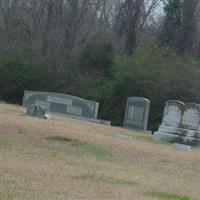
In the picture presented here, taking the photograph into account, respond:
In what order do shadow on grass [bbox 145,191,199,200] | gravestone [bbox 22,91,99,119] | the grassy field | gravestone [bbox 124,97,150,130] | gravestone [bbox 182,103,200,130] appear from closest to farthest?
the grassy field
shadow on grass [bbox 145,191,199,200]
gravestone [bbox 182,103,200,130]
gravestone [bbox 124,97,150,130]
gravestone [bbox 22,91,99,119]

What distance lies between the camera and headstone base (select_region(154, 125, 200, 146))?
2327cm

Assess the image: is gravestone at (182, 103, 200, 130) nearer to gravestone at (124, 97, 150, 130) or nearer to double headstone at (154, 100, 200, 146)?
double headstone at (154, 100, 200, 146)

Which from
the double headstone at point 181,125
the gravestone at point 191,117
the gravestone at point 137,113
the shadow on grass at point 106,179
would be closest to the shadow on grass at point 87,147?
the shadow on grass at point 106,179

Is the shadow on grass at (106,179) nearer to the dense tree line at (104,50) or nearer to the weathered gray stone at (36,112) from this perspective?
the weathered gray stone at (36,112)

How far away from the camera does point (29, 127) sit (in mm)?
16969

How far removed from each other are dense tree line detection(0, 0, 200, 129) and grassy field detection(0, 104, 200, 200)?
20.3 m

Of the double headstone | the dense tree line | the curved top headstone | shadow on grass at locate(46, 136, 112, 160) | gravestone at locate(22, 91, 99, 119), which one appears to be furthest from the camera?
the dense tree line

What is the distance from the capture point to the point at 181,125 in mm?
24328

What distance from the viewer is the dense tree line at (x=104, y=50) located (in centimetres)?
3831

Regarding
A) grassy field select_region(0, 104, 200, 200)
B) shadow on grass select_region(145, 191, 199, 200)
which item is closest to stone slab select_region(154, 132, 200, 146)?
grassy field select_region(0, 104, 200, 200)

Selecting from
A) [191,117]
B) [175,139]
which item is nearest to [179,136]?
[175,139]

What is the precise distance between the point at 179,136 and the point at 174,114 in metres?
1.38

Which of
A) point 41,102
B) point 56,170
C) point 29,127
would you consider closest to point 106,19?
point 41,102

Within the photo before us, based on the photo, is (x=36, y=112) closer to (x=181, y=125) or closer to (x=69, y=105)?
(x=181, y=125)
